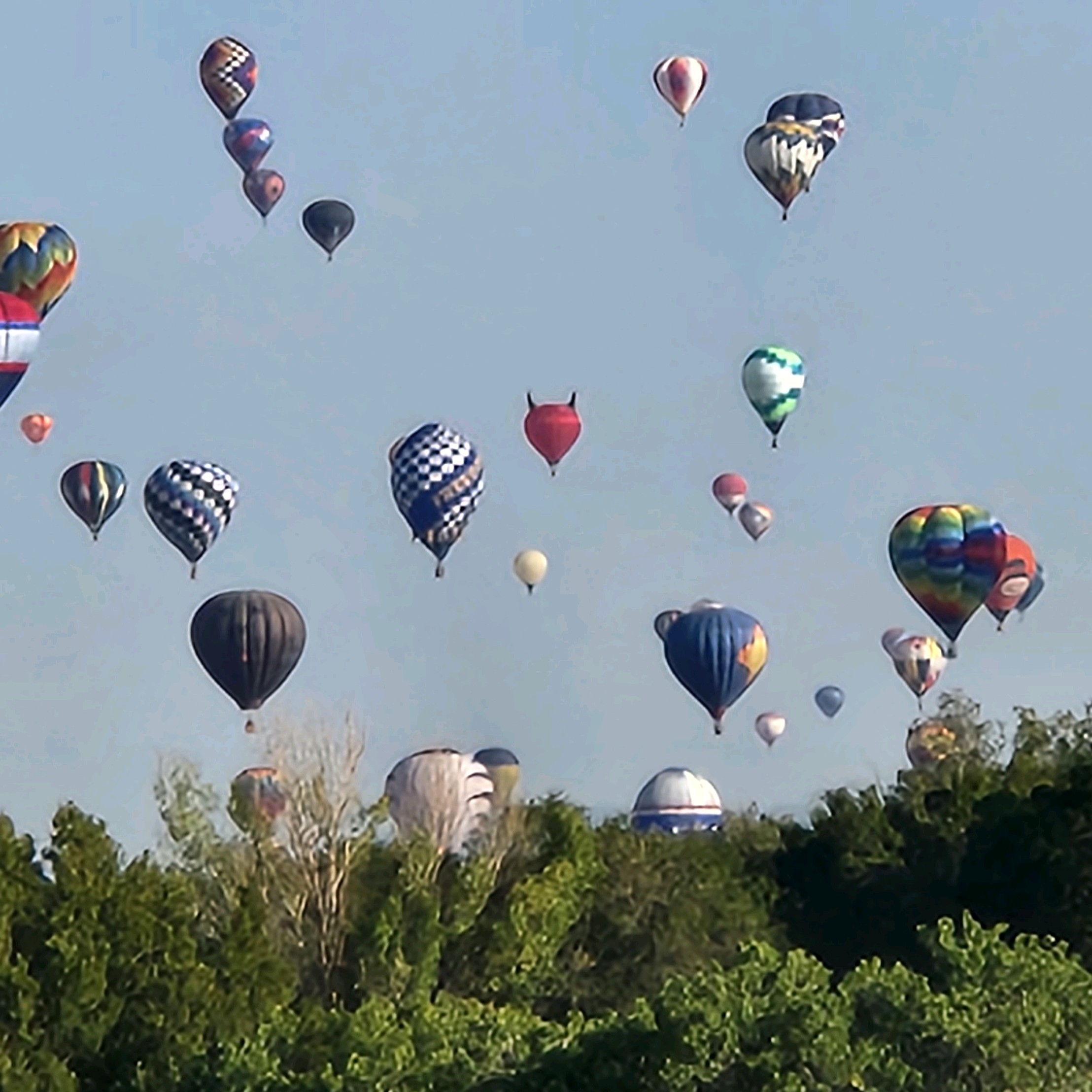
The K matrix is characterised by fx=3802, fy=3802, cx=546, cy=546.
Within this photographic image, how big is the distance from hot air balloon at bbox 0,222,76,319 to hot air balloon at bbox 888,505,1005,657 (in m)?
19.8

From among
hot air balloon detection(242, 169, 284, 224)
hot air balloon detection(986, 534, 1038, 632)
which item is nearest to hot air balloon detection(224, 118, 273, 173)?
hot air balloon detection(242, 169, 284, 224)

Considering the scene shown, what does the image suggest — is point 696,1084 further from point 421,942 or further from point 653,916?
point 653,916

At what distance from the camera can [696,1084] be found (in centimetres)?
4262

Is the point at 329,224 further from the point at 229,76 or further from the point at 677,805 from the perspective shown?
the point at 677,805

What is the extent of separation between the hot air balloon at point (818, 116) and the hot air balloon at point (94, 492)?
17.1 metres

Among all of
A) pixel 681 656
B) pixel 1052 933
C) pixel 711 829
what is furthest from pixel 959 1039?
pixel 711 829

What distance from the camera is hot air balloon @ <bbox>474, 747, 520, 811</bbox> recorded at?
94938 millimetres

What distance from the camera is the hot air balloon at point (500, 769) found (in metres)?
94.9

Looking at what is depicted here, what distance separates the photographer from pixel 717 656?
296 feet

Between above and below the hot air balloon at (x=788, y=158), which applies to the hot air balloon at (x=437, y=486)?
below

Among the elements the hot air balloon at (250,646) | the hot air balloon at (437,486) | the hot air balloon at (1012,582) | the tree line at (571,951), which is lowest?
the tree line at (571,951)

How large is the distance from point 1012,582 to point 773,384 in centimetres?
935

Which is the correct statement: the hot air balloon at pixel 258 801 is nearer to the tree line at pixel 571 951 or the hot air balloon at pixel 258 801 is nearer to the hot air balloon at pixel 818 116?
the tree line at pixel 571 951

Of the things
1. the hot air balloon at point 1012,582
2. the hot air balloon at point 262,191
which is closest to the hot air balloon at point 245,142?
the hot air balloon at point 262,191
